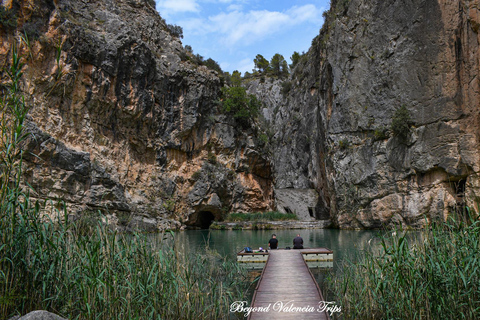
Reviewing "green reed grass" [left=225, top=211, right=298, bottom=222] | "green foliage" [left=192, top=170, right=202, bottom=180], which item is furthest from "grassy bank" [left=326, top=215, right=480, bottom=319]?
"green reed grass" [left=225, top=211, right=298, bottom=222]

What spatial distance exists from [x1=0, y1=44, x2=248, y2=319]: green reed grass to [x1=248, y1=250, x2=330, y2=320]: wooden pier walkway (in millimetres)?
1297

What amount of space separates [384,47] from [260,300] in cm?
2908

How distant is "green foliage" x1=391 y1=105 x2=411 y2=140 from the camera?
27109 mm

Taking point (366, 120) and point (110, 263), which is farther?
point (366, 120)

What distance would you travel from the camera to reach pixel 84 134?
25109mm

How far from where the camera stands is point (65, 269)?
5.24 metres

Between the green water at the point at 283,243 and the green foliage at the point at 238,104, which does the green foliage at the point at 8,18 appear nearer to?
the green water at the point at 283,243

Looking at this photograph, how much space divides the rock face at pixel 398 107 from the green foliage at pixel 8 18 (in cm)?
2557

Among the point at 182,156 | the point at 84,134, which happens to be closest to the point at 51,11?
the point at 84,134

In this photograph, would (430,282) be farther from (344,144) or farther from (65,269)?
(344,144)

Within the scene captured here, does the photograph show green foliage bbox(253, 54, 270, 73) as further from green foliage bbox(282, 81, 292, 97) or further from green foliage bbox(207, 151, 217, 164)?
green foliage bbox(207, 151, 217, 164)

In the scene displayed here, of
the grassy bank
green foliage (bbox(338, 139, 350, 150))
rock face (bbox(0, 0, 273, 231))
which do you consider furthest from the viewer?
green foliage (bbox(338, 139, 350, 150))

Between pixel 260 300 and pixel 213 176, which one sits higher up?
pixel 213 176

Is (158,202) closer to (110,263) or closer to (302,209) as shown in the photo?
(302,209)
